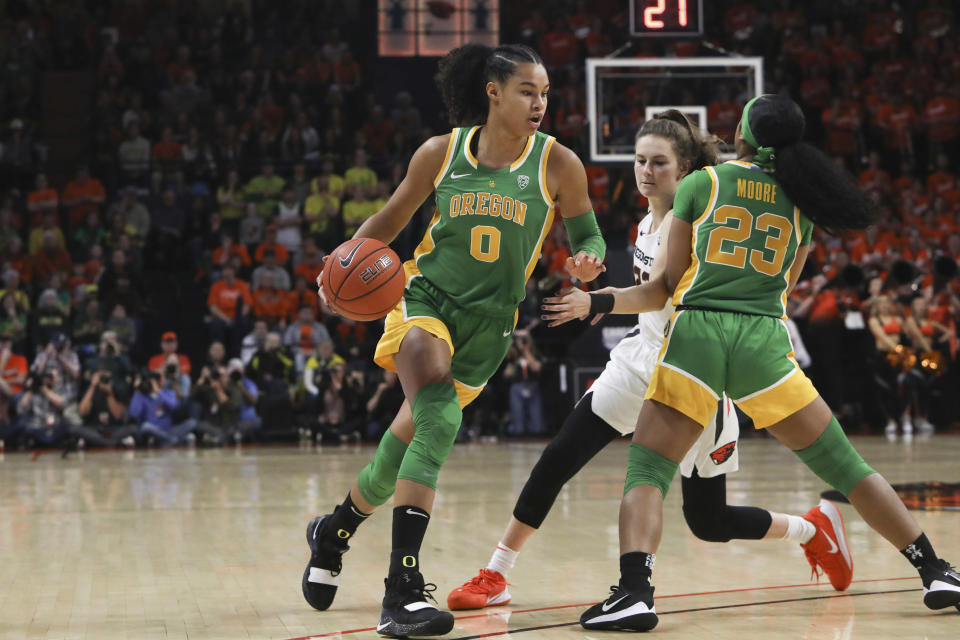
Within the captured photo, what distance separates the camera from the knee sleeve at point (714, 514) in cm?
457

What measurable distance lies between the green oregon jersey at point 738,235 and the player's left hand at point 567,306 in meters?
0.34

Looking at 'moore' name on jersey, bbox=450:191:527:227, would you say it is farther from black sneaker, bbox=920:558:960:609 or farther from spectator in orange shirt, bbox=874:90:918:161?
spectator in orange shirt, bbox=874:90:918:161

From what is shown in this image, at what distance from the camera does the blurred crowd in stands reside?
13742 millimetres

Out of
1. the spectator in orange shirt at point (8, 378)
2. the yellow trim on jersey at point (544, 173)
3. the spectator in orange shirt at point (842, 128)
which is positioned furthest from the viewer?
the spectator in orange shirt at point (842, 128)

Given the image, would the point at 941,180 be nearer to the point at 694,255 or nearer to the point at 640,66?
the point at 640,66

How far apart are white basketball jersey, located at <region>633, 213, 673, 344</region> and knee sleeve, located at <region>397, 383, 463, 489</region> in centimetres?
98

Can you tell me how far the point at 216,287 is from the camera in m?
14.7

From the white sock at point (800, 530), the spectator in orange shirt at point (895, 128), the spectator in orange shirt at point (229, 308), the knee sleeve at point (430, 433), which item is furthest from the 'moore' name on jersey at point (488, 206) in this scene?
the spectator in orange shirt at point (895, 128)

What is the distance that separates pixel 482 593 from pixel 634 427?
82 cm

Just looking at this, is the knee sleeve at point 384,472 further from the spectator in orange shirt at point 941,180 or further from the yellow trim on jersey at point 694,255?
the spectator in orange shirt at point 941,180

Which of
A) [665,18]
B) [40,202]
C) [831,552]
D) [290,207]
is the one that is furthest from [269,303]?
[831,552]

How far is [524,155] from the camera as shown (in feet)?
14.5

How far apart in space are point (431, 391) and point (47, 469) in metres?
7.71

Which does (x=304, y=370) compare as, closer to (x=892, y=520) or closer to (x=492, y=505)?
(x=492, y=505)
